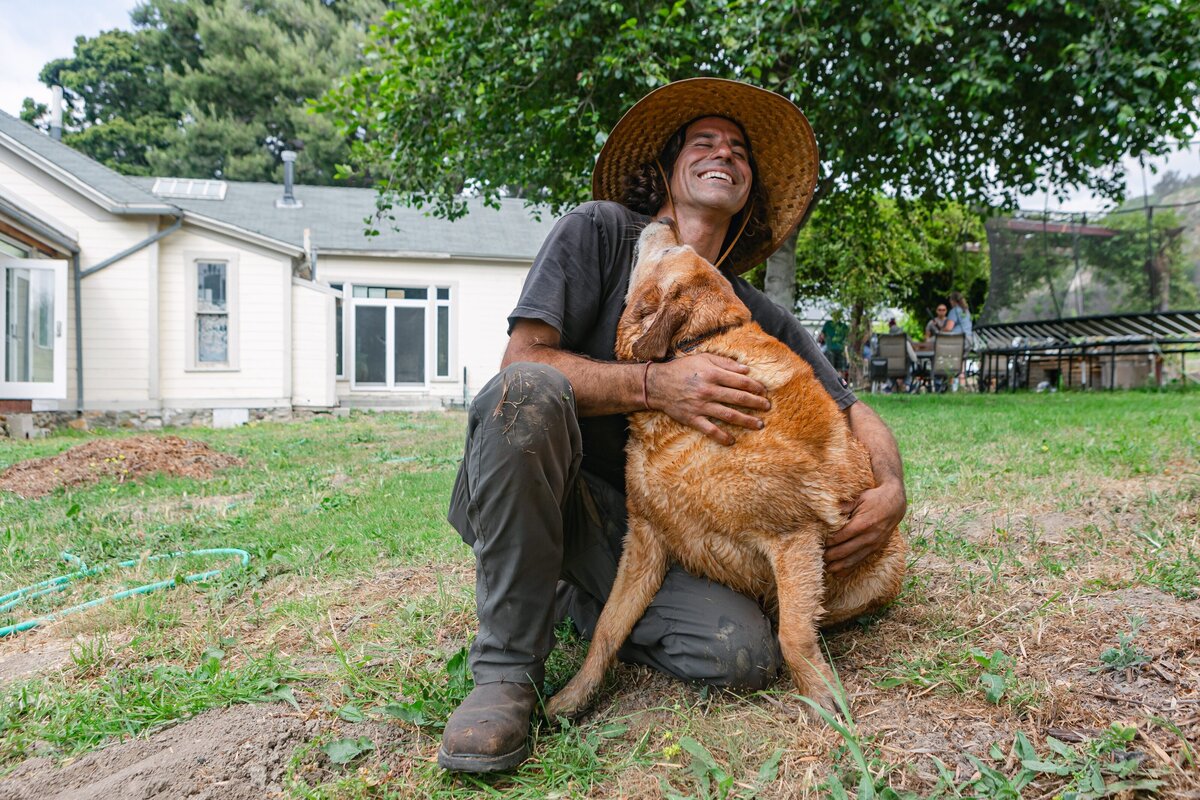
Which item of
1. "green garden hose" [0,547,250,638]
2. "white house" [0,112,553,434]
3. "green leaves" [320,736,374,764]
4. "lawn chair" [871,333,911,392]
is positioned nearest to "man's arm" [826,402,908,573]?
"green leaves" [320,736,374,764]

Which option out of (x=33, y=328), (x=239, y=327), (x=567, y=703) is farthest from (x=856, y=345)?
(x=567, y=703)

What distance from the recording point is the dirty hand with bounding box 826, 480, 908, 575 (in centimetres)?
224

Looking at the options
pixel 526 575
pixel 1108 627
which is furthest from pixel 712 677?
pixel 1108 627

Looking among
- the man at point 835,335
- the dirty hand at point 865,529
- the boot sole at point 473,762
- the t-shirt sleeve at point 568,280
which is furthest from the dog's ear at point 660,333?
the man at point 835,335

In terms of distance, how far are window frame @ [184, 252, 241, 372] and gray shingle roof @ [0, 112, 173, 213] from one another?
114 cm

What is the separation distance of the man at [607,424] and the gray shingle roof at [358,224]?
49.6ft

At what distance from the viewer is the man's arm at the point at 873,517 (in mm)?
2244

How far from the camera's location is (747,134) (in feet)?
9.91

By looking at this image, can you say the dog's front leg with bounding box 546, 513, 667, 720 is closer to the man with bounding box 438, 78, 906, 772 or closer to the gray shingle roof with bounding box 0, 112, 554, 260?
the man with bounding box 438, 78, 906, 772

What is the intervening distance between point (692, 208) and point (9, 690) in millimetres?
2819

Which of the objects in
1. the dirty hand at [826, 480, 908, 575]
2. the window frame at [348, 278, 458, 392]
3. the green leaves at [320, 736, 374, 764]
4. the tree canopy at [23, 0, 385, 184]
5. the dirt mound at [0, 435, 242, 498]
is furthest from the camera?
the tree canopy at [23, 0, 385, 184]

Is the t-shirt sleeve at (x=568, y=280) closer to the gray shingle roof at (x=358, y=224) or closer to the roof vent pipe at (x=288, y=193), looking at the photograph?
the gray shingle roof at (x=358, y=224)

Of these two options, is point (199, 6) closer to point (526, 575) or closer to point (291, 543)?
point (291, 543)

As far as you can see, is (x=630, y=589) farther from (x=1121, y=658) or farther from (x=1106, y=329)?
(x=1106, y=329)
